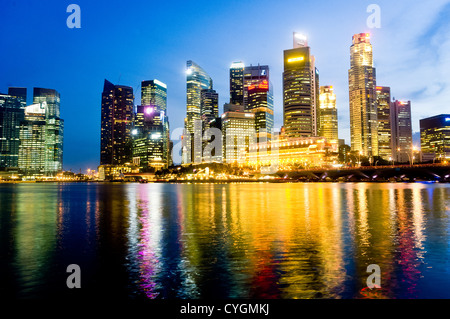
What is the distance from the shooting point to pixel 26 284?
14258mm

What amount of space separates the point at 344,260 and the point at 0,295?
1569cm

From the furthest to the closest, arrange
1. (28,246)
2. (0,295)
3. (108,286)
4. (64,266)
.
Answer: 1. (28,246)
2. (64,266)
3. (108,286)
4. (0,295)

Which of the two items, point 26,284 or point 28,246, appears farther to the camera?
point 28,246

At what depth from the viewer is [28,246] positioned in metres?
22.2

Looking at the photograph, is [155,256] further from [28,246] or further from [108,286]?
[28,246]
